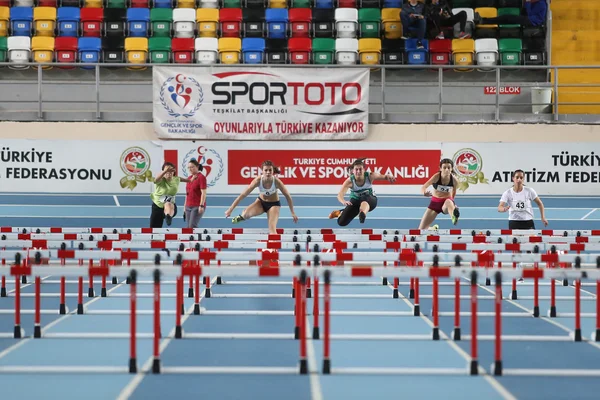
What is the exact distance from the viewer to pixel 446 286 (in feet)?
41.8

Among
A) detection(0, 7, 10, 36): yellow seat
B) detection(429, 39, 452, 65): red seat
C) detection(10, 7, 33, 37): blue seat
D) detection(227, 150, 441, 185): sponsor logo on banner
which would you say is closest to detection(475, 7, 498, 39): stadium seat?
detection(429, 39, 452, 65): red seat

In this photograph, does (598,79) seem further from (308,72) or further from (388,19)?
(308,72)

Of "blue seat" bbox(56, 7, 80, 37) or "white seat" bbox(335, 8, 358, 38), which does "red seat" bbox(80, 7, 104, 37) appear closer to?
"blue seat" bbox(56, 7, 80, 37)

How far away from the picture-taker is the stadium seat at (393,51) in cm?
1973

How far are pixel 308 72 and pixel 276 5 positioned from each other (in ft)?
14.3

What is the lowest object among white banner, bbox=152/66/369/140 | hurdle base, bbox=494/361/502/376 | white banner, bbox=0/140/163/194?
hurdle base, bbox=494/361/502/376

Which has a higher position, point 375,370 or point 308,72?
point 308,72

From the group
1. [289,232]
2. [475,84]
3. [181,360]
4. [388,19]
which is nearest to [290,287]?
[289,232]

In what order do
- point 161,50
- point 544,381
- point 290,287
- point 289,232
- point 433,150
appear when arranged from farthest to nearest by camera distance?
1. point 161,50
2. point 433,150
3. point 289,232
4. point 290,287
5. point 544,381

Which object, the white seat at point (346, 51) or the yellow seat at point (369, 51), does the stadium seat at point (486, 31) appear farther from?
the white seat at point (346, 51)

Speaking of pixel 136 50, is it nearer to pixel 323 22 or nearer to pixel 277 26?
pixel 277 26

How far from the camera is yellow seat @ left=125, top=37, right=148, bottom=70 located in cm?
2008

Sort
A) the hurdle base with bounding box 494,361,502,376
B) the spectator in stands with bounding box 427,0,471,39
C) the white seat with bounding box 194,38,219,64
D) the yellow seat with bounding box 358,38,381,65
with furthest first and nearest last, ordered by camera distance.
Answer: the white seat with bounding box 194,38,219,64, the spectator in stands with bounding box 427,0,471,39, the yellow seat with bounding box 358,38,381,65, the hurdle base with bounding box 494,361,502,376

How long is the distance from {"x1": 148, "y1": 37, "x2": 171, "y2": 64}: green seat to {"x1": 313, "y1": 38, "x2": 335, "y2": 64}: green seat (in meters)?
3.54
